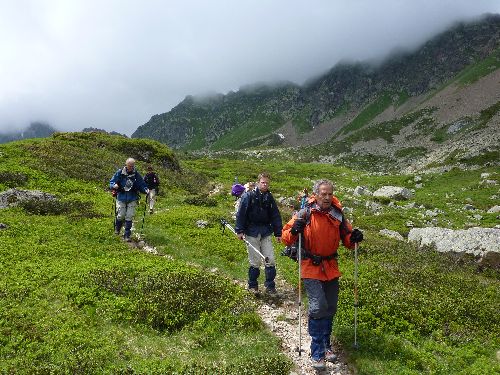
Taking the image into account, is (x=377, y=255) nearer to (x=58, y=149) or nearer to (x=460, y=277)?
(x=460, y=277)

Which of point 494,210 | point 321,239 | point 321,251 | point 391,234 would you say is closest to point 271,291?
point 321,251

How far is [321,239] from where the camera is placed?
1064 cm

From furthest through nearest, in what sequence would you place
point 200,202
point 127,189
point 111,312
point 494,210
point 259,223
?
point 494,210 < point 200,202 < point 127,189 < point 259,223 < point 111,312

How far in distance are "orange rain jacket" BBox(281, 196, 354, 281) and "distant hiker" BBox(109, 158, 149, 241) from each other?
1263cm

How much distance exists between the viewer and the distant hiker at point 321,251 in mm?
10500

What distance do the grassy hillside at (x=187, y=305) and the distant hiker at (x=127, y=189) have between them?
3.92 feet

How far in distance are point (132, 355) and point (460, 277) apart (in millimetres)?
14395

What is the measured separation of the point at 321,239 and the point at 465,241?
16110 millimetres

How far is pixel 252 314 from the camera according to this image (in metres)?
12.9

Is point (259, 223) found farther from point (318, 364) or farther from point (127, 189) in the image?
point (127, 189)

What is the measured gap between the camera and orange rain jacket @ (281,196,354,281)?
10641 millimetres

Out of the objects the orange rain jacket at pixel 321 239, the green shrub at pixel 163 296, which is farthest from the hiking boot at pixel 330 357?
the green shrub at pixel 163 296

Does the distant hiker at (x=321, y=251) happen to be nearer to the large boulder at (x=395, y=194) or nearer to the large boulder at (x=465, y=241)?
the large boulder at (x=465, y=241)

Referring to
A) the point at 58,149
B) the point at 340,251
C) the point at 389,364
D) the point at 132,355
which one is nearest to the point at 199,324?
the point at 132,355
